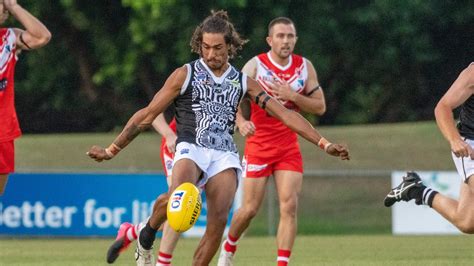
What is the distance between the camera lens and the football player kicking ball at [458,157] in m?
11.3

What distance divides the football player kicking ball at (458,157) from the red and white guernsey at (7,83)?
3562 millimetres

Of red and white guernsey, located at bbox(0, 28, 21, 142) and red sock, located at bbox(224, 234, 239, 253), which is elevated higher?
red and white guernsey, located at bbox(0, 28, 21, 142)

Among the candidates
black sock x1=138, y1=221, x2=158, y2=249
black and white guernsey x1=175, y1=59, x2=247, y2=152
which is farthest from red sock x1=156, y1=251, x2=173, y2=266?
black and white guernsey x1=175, y1=59, x2=247, y2=152

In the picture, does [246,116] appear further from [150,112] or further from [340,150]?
[340,150]

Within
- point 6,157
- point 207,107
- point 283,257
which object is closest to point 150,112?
point 207,107

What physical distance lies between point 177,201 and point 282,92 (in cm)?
319

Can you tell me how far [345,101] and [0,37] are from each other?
1037 inches

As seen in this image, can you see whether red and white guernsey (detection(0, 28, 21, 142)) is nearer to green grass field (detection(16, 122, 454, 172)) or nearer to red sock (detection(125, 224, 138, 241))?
red sock (detection(125, 224, 138, 241))

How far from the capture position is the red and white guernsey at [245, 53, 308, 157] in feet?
44.0

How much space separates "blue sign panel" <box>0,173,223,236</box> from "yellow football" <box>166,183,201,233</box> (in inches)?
460

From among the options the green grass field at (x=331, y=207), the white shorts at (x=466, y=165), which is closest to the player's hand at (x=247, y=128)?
the white shorts at (x=466, y=165)

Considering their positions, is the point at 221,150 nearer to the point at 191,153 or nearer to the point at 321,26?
the point at 191,153

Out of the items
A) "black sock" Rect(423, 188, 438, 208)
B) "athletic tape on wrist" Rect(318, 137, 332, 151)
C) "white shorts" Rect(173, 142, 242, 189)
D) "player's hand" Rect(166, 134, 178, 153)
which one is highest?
"athletic tape on wrist" Rect(318, 137, 332, 151)

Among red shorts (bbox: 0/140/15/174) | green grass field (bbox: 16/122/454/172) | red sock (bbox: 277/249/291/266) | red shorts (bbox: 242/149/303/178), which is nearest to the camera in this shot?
red shorts (bbox: 0/140/15/174)
